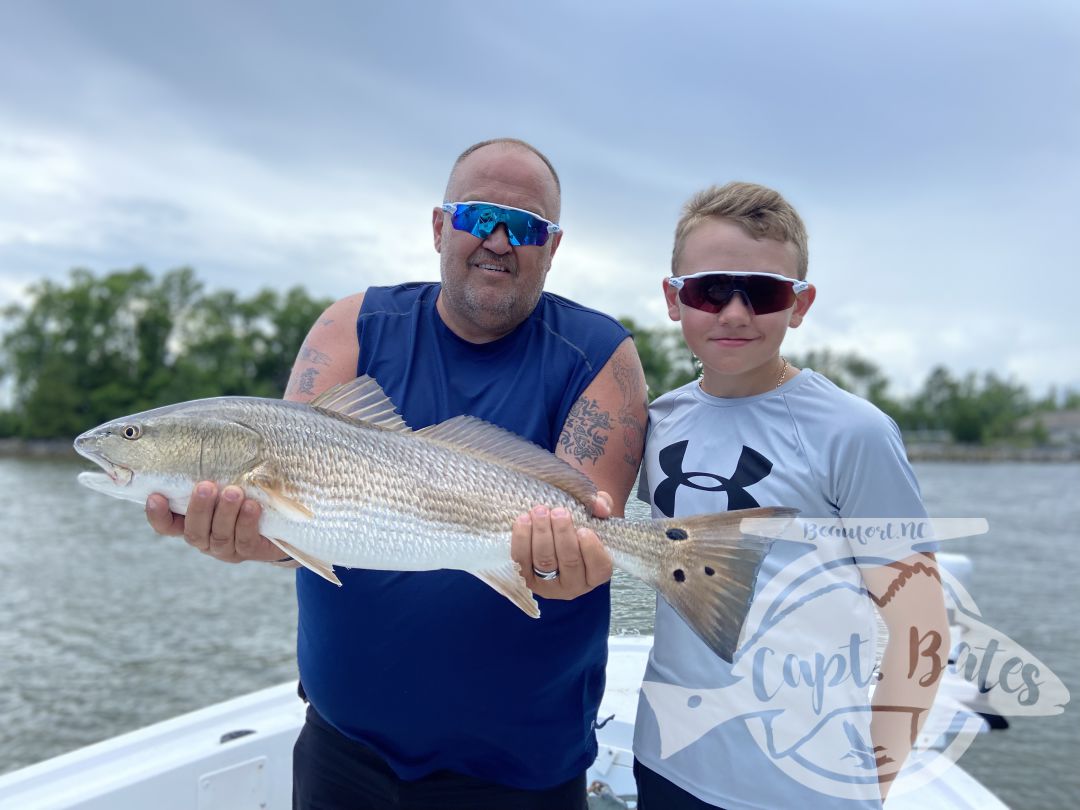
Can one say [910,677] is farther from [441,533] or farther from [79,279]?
[79,279]

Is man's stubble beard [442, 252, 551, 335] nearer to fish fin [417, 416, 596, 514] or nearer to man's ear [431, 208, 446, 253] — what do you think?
man's ear [431, 208, 446, 253]

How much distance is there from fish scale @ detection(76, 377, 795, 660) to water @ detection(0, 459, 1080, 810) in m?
0.91

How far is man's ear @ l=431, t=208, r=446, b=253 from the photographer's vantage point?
3062 mm

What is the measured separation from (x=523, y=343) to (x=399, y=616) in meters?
1.08

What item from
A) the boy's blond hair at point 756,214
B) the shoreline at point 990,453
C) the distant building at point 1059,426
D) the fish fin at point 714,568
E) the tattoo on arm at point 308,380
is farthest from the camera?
the distant building at point 1059,426

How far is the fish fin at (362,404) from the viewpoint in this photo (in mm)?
2707

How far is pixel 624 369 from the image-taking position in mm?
2859

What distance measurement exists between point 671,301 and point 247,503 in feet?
5.32

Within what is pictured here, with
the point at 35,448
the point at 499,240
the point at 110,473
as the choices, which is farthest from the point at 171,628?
the point at 35,448

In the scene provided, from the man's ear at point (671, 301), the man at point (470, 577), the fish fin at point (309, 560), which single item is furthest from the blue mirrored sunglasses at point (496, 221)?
the fish fin at point (309, 560)

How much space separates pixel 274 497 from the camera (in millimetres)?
2580

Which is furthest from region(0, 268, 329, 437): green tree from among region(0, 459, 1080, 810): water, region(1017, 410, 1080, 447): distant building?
region(1017, 410, 1080, 447): distant building

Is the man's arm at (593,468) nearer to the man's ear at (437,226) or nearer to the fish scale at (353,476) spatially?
the fish scale at (353,476)

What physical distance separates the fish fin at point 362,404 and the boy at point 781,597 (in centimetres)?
99
